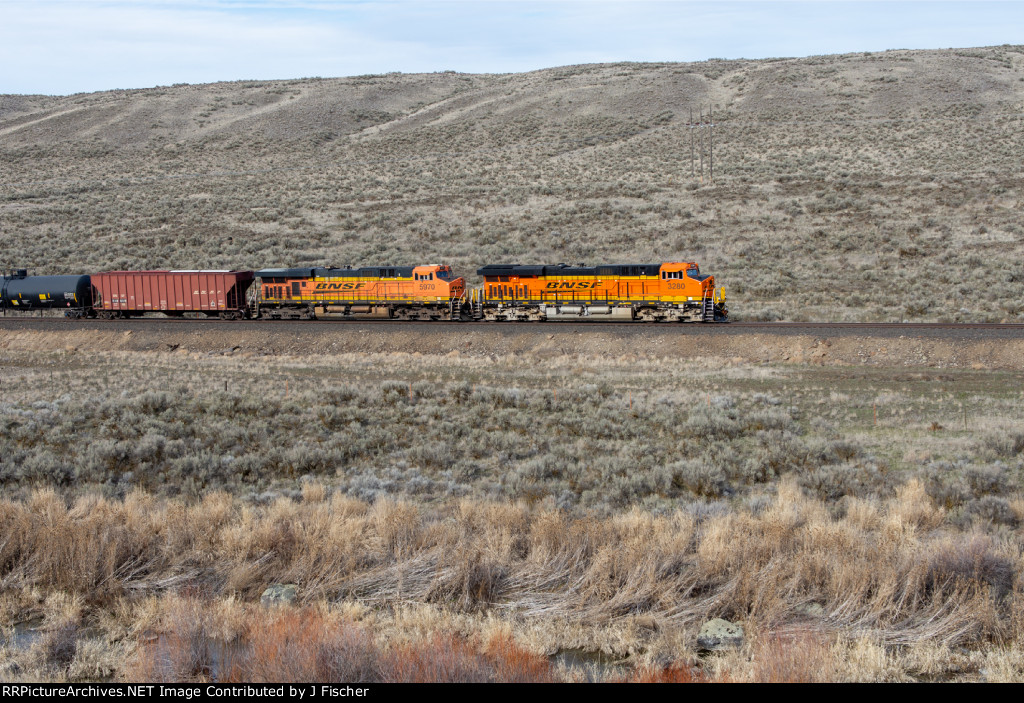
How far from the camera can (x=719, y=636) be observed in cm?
921

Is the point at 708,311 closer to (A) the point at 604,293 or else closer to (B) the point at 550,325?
(A) the point at 604,293

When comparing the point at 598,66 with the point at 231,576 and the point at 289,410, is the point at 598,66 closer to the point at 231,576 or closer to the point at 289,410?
the point at 289,410

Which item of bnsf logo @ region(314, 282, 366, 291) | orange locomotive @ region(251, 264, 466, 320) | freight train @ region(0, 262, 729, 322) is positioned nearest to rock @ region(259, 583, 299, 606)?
freight train @ region(0, 262, 729, 322)

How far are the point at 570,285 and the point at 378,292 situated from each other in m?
9.94

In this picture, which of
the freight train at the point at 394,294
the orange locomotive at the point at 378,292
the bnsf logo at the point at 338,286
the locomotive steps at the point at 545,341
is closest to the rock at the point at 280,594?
the locomotive steps at the point at 545,341

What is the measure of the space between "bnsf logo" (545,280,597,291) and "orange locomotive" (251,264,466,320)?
203 inches

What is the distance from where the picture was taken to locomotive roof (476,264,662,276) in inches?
1464

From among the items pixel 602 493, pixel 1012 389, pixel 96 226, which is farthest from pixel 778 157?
pixel 602 493

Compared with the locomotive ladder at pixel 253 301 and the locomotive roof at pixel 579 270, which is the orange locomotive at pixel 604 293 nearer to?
the locomotive roof at pixel 579 270

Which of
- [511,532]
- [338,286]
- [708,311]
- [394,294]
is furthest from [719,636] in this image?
[338,286]

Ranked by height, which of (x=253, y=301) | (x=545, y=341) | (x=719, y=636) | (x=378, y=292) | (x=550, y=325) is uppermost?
(x=378, y=292)

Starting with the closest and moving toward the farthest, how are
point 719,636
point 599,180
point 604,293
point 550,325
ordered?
1. point 719,636
2. point 550,325
3. point 604,293
4. point 599,180

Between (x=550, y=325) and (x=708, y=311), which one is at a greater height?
(x=708, y=311)

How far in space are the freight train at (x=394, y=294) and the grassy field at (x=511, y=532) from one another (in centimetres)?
1348
